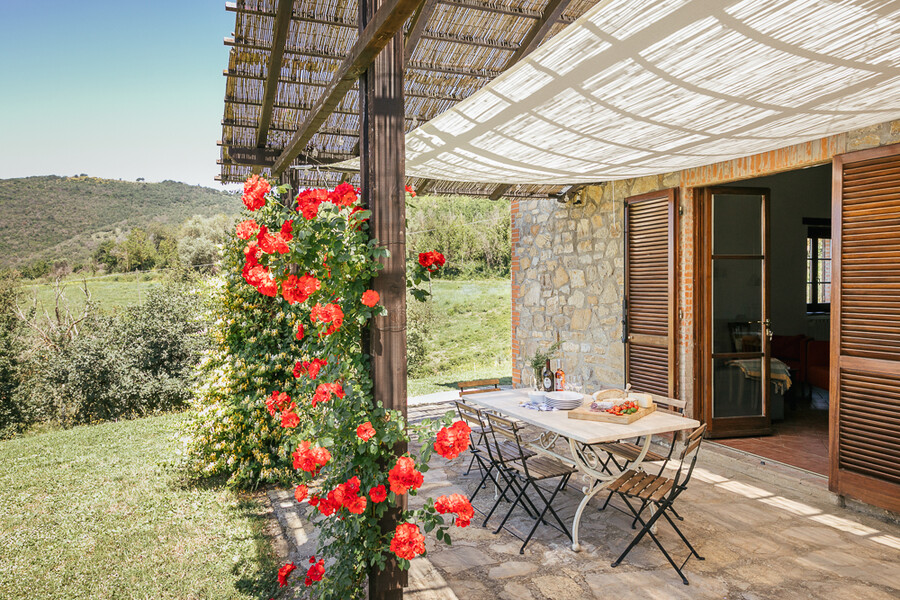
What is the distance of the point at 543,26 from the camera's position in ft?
12.4

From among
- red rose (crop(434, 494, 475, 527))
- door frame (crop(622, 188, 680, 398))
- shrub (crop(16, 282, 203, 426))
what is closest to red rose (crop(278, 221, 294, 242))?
red rose (crop(434, 494, 475, 527))

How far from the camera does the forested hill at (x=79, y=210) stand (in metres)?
18.8

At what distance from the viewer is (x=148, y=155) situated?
2914cm

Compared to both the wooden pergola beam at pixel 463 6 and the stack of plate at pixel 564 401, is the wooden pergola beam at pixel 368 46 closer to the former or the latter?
the wooden pergola beam at pixel 463 6

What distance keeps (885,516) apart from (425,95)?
4.36 metres

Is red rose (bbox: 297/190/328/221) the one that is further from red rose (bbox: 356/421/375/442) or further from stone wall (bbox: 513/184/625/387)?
stone wall (bbox: 513/184/625/387)

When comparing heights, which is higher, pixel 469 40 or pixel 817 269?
pixel 469 40

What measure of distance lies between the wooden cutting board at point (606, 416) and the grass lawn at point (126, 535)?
6.75 ft

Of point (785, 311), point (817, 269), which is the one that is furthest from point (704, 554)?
point (817, 269)

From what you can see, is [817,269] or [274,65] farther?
[817,269]

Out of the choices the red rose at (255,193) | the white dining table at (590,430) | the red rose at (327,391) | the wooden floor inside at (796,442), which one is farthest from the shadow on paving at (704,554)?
the red rose at (255,193)

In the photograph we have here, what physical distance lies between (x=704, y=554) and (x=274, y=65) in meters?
4.01

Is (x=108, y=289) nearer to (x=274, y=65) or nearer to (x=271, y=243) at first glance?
(x=274, y=65)

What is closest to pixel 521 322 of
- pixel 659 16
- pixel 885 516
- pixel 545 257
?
pixel 545 257
